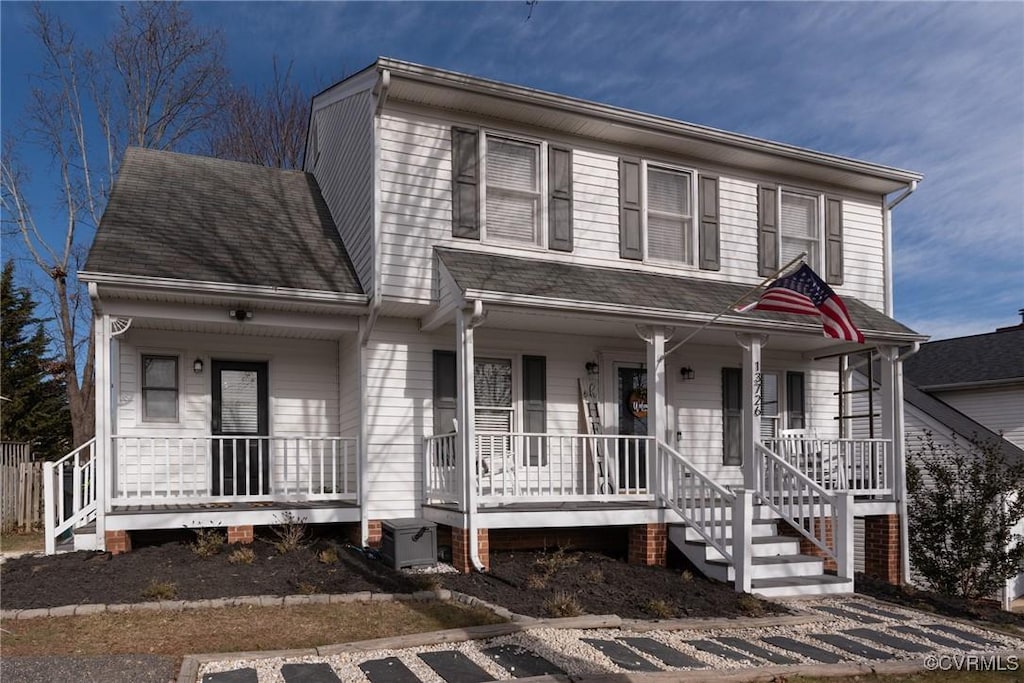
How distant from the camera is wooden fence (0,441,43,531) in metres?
14.3

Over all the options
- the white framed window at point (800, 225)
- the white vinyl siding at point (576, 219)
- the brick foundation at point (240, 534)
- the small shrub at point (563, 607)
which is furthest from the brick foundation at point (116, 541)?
the white framed window at point (800, 225)

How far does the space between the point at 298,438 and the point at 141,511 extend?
1.92 metres

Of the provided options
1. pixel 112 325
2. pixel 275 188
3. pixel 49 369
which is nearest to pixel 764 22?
pixel 275 188

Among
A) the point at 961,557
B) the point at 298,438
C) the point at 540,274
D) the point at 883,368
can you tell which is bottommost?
the point at 961,557

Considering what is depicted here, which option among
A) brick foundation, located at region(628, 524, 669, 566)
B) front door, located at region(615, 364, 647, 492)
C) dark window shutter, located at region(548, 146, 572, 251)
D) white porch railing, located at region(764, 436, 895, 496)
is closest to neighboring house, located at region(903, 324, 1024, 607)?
white porch railing, located at region(764, 436, 895, 496)

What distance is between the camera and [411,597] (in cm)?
786

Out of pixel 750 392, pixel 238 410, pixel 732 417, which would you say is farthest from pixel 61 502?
pixel 732 417

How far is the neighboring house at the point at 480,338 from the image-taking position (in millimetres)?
9414

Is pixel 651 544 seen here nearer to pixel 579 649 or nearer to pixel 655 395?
pixel 655 395

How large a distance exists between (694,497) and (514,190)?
4700 mm

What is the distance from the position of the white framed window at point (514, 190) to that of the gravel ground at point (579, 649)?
5.70 meters

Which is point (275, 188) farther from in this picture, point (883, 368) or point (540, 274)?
point (883, 368)

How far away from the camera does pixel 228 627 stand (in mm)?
6723

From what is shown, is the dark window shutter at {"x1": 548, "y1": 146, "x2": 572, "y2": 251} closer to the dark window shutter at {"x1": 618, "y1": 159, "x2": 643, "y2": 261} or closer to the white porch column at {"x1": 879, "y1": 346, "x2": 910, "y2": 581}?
the dark window shutter at {"x1": 618, "y1": 159, "x2": 643, "y2": 261}
